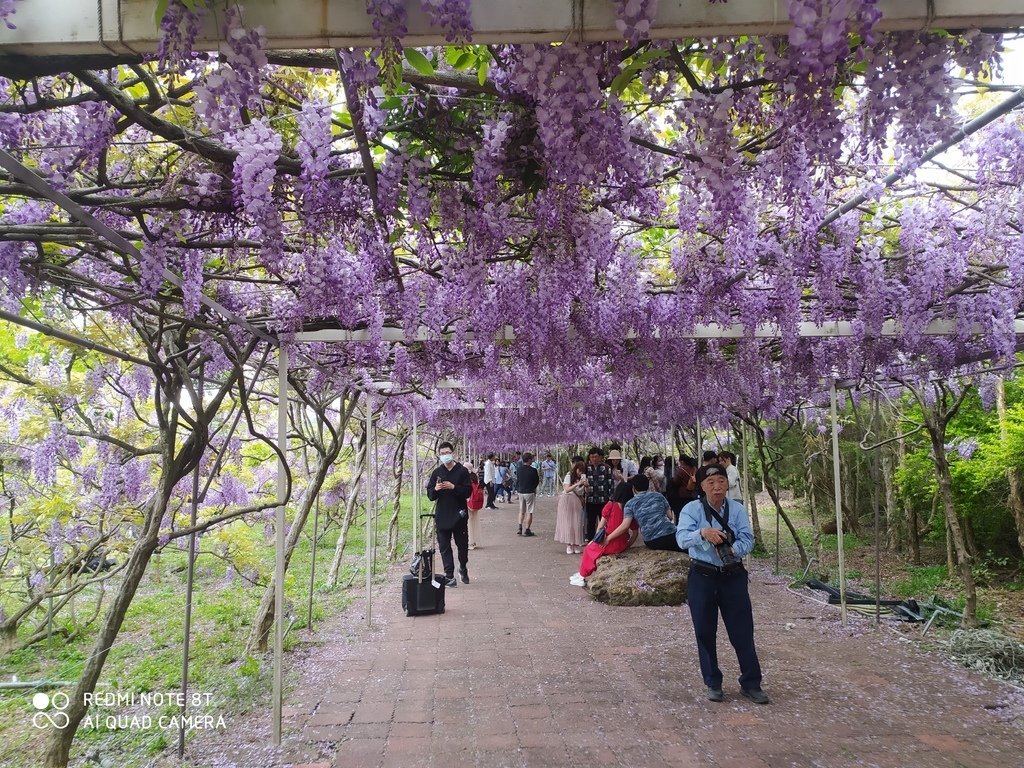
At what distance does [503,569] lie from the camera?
809 cm

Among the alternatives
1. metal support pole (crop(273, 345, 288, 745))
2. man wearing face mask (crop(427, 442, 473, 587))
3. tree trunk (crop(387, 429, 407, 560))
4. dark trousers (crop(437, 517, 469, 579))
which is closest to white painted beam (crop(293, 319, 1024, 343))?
metal support pole (crop(273, 345, 288, 745))

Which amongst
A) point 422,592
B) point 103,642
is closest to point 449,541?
point 422,592

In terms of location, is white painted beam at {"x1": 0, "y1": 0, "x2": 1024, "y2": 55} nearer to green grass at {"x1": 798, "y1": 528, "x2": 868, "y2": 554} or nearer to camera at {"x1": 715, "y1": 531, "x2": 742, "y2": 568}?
camera at {"x1": 715, "y1": 531, "x2": 742, "y2": 568}

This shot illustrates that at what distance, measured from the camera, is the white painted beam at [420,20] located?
1282mm

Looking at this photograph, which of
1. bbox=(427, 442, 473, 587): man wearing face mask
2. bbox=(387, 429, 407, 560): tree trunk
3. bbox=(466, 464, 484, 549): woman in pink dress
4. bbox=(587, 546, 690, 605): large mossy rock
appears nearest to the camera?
bbox=(587, 546, 690, 605): large mossy rock

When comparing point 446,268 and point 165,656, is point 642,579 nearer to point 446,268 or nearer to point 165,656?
point 446,268

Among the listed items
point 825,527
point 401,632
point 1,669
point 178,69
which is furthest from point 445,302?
point 825,527

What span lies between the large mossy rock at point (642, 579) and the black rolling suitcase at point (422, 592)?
1445mm

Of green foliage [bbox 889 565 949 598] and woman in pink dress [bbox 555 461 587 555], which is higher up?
woman in pink dress [bbox 555 461 587 555]

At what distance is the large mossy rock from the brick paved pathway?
43 cm

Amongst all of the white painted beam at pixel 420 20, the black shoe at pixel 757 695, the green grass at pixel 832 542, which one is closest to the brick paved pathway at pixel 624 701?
the black shoe at pixel 757 695

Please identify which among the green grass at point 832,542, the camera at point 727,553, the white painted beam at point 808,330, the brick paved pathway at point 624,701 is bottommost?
the green grass at point 832,542

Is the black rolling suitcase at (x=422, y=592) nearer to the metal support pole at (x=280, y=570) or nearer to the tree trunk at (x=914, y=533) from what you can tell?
the metal support pole at (x=280, y=570)

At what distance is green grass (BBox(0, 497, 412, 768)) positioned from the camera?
3.52 metres
